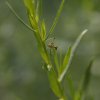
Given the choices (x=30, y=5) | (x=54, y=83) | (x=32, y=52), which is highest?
(x=30, y=5)

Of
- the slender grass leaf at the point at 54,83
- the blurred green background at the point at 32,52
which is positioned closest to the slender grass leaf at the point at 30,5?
the slender grass leaf at the point at 54,83

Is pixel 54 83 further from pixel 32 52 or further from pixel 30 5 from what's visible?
pixel 32 52

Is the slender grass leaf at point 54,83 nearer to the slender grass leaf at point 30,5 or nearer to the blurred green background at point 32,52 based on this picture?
the slender grass leaf at point 30,5

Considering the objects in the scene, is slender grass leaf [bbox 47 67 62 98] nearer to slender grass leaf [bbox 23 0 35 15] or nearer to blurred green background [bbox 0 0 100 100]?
slender grass leaf [bbox 23 0 35 15]

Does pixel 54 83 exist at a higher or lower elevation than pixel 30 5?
lower

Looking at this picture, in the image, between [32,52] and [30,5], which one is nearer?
[30,5]

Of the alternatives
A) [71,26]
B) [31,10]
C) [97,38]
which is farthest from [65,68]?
[71,26]

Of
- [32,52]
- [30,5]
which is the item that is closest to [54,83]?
[30,5]

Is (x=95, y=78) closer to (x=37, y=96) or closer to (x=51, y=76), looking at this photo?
(x=37, y=96)
